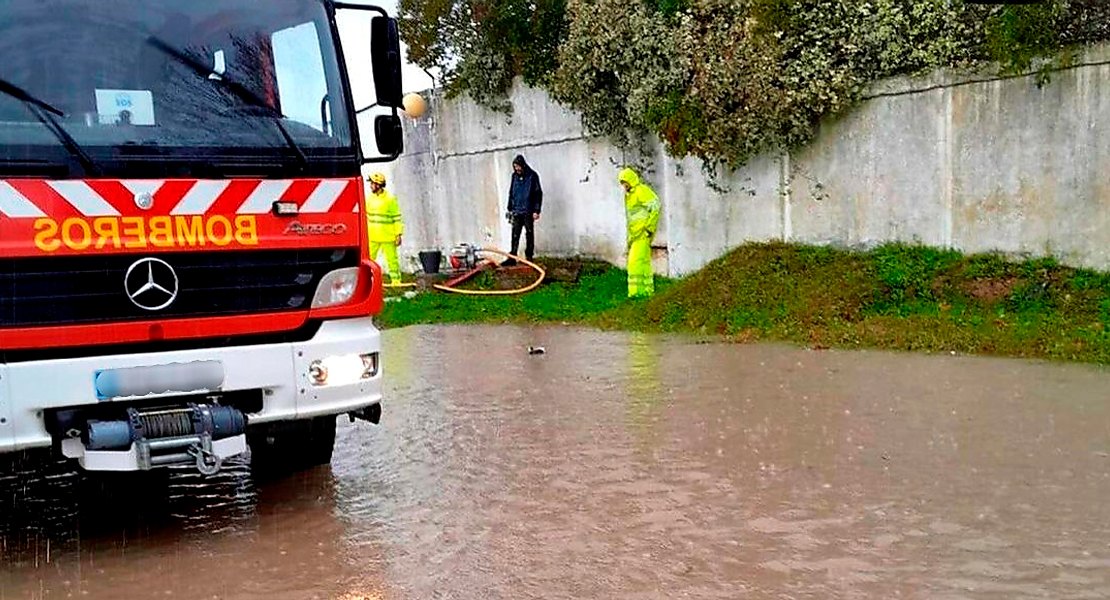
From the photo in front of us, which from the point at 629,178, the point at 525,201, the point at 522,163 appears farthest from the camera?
the point at 525,201

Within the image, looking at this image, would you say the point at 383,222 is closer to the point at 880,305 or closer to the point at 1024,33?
the point at 880,305

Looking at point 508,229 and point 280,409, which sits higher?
point 508,229

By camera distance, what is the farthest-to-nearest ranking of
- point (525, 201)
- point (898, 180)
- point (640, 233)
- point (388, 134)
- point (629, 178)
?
point (525, 201) < point (629, 178) < point (640, 233) < point (898, 180) < point (388, 134)

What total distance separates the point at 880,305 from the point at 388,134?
19.8ft

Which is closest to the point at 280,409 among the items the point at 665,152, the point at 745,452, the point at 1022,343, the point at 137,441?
the point at 137,441

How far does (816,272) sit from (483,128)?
29.0 ft

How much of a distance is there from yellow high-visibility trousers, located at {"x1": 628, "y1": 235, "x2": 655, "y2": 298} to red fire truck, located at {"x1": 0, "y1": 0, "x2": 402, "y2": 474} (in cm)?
796

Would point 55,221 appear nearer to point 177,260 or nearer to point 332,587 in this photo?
point 177,260

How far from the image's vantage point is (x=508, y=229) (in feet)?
60.2

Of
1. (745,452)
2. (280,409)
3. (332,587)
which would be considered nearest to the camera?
(332,587)

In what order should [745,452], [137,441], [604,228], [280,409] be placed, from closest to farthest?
[137,441]
[280,409]
[745,452]
[604,228]

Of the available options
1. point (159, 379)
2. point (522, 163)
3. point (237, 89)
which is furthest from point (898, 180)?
point (159, 379)

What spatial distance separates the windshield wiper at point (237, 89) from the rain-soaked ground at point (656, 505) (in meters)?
1.81

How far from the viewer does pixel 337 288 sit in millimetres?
5293
